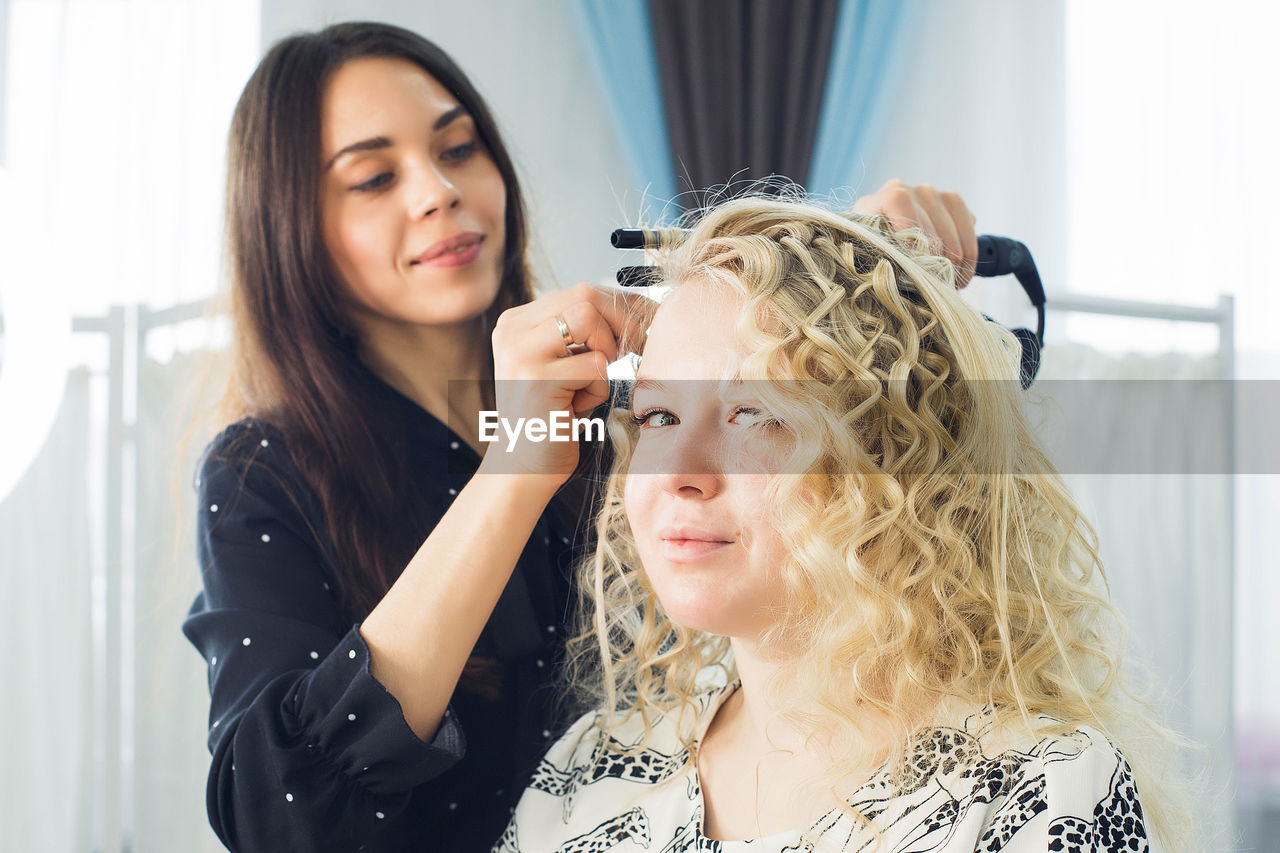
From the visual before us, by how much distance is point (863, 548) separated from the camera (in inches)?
38.6

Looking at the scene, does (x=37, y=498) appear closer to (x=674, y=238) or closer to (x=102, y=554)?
(x=102, y=554)

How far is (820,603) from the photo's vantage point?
3.17ft

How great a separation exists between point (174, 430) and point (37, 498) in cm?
37

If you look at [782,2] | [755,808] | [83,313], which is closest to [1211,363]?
[782,2]

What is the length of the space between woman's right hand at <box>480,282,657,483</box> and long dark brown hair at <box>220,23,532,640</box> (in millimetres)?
307

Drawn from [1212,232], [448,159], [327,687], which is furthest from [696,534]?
[1212,232]

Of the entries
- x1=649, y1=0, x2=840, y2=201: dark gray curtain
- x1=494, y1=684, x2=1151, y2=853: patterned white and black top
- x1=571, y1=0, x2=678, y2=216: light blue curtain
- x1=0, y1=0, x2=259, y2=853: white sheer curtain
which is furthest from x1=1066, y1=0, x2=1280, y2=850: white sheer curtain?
x1=0, y1=0, x2=259, y2=853: white sheer curtain

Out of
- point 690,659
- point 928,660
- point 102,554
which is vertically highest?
point 928,660

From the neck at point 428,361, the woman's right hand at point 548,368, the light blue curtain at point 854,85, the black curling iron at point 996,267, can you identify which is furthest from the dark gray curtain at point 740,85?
the woman's right hand at point 548,368

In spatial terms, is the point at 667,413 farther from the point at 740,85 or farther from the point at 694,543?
the point at 740,85

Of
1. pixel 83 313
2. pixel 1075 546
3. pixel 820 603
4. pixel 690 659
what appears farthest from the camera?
pixel 83 313

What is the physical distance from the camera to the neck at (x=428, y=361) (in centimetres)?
151

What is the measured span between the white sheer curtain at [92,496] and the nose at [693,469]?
5.64ft

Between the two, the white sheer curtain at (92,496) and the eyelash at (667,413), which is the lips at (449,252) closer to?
the eyelash at (667,413)
